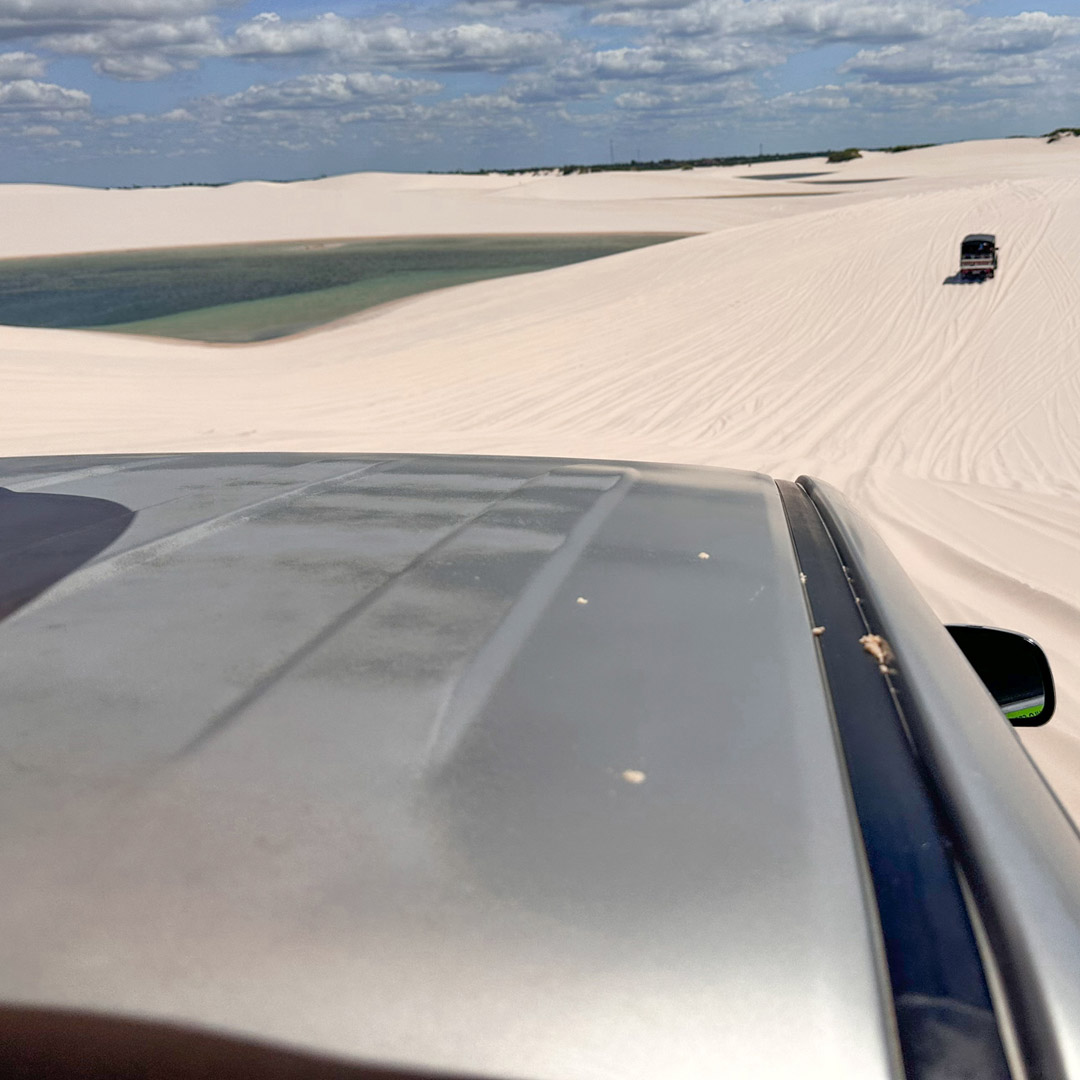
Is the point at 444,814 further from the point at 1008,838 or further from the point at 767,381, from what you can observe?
the point at 767,381

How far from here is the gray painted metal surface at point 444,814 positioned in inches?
29.6

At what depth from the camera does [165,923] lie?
82cm

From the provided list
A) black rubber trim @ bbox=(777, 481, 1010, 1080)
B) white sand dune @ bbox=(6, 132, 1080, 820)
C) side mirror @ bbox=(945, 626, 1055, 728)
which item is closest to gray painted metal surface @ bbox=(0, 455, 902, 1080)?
black rubber trim @ bbox=(777, 481, 1010, 1080)

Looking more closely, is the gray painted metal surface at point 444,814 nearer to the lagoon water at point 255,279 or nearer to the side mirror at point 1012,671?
the side mirror at point 1012,671

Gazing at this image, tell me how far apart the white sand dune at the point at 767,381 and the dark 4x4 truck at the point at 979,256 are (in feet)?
Result: 1.20

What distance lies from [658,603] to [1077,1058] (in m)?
0.80

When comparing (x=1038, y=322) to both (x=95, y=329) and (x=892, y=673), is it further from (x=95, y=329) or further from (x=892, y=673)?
(x=95, y=329)

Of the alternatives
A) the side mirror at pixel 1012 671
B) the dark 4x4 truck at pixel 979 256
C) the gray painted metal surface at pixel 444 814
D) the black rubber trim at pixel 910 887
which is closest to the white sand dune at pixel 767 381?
the dark 4x4 truck at pixel 979 256

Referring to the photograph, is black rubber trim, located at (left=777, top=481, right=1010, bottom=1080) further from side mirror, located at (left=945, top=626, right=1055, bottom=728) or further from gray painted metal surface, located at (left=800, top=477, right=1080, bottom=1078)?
side mirror, located at (left=945, top=626, right=1055, bottom=728)

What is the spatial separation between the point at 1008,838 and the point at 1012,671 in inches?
36.1

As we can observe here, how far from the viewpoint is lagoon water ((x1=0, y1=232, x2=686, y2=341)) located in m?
24.1

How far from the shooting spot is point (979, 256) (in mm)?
16047

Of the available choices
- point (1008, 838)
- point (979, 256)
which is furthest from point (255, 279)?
point (1008, 838)

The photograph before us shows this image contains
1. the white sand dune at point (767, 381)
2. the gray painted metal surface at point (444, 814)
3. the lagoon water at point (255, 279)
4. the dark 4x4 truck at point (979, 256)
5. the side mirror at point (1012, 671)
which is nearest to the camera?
the gray painted metal surface at point (444, 814)
